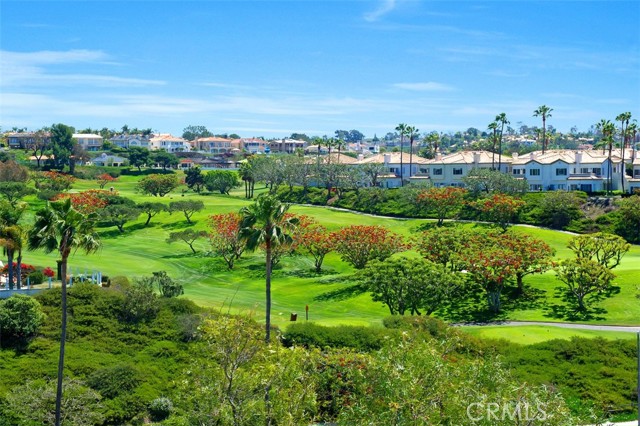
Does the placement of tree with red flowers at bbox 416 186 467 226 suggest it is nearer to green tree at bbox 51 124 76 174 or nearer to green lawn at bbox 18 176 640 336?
green lawn at bbox 18 176 640 336

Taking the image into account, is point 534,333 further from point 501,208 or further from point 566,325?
point 501,208

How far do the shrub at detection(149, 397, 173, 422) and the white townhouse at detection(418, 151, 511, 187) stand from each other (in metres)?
112

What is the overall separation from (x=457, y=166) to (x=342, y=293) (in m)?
81.6

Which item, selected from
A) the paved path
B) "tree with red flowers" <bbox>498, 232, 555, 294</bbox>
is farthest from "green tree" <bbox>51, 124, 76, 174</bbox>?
the paved path

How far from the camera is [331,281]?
7494cm

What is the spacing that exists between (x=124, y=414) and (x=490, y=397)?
19.3 metres

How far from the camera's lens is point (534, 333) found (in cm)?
5122

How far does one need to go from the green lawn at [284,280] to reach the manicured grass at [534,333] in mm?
553

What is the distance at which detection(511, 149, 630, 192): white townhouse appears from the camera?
129500mm

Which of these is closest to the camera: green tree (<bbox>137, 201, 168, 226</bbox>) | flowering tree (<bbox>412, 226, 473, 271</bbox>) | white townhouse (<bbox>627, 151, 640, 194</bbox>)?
flowering tree (<bbox>412, 226, 473, 271</bbox>)

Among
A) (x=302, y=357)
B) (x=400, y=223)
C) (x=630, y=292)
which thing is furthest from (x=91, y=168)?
(x=302, y=357)

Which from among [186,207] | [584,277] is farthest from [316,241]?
[186,207]

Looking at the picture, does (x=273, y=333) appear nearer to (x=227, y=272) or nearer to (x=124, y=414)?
(x=124, y=414)

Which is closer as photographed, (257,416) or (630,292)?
(257,416)
